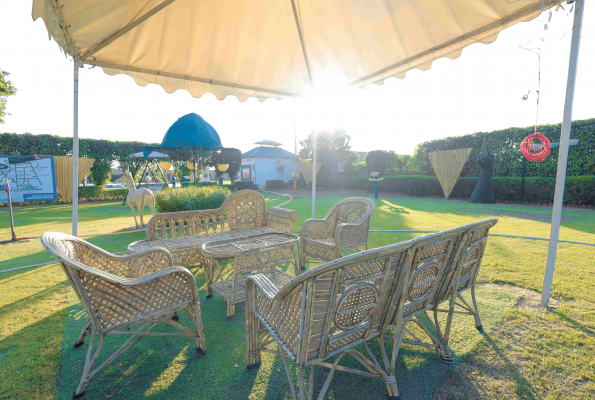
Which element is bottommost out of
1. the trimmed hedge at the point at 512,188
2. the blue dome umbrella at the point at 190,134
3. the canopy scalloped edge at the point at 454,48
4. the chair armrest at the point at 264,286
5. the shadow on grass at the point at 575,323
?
the shadow on grass at the point at 575,323

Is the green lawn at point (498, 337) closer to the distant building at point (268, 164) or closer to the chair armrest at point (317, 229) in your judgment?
the chair armrest at point (317, 229)

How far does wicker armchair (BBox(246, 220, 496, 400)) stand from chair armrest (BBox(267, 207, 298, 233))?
2.16m

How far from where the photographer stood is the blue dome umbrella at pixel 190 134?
6422mm

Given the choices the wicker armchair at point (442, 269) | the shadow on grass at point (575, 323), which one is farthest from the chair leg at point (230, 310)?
the shadow on grass at point (575, 323)

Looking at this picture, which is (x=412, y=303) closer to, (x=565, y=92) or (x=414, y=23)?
(x=565, y=92)

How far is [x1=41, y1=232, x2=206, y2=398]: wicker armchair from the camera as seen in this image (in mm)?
1594

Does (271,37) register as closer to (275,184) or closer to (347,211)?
(347,211)

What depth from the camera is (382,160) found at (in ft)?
62.7

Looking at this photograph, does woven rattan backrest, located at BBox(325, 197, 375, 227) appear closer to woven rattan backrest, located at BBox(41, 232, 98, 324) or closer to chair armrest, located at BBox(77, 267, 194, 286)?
chair armrest, located at BBox(77, 267, 194, 286)

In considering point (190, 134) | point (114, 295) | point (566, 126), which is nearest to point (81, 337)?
point (114, 295)

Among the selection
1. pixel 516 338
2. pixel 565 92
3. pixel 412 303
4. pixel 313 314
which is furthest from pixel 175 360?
pixel 565 92

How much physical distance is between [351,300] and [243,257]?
1729 millimetres

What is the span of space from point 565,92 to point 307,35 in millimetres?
3030

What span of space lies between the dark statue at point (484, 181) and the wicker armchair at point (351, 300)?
1115 cm
